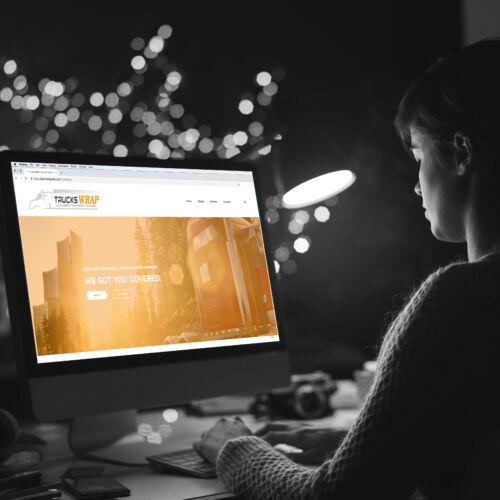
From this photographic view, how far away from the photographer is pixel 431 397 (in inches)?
23.9

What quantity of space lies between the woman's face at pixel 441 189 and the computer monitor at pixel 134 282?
415mm

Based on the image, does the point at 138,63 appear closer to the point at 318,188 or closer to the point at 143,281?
the point at 318,188

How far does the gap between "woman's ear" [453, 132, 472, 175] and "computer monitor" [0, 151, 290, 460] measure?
48cm

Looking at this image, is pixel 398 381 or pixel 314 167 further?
pixel 314 167

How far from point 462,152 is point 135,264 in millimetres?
570

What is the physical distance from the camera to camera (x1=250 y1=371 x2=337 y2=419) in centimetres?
132

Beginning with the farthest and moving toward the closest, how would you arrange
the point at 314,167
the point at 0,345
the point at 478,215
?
the point at 0,345
the point at 314,167
the point at 478,215

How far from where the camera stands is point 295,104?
150 centimetres

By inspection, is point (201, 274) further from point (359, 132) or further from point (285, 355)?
point (359, 132)

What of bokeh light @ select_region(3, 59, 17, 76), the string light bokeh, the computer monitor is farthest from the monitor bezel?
bokeh light @ select_region(3, 59, 17, 76)

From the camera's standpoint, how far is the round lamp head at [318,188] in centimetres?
140

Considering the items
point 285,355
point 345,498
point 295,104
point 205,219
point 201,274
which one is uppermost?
point 295,104

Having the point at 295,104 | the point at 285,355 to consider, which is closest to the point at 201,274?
the point at 285,355

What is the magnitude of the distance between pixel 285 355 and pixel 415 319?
53 cm
